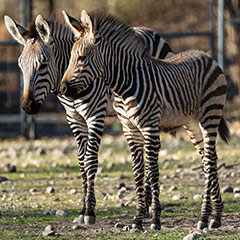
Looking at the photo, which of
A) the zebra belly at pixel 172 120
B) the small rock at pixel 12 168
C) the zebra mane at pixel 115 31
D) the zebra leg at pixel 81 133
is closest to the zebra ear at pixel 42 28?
the zebra mane at pixel 115 31

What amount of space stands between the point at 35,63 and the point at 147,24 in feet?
53.1

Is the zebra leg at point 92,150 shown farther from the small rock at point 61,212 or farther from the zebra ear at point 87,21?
the zebra ear at point 87,21

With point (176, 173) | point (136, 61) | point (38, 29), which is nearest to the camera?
point (136, 61)

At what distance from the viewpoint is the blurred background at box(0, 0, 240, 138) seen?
46.5 feet

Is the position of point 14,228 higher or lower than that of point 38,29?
lower

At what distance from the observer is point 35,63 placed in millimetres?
6758

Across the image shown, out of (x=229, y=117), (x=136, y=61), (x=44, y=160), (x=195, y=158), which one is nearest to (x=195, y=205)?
(x=136, y=61)

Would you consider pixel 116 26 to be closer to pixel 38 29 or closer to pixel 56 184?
pixel 38 29

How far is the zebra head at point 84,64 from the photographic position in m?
6.09

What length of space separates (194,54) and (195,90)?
55cm

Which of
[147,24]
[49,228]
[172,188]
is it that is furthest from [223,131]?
[147,24]

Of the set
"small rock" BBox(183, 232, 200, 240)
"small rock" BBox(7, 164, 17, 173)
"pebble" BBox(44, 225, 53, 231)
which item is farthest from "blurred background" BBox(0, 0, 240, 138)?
"small rock" BBox(183, 232, 200, 240)

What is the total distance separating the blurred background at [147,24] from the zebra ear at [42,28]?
615 centimetres

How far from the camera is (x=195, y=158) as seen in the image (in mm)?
11289
